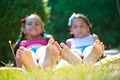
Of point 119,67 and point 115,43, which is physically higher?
point 119,67

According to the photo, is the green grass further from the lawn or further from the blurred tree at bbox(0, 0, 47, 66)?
the blurred tree at bbox(0, 0, 47, 66)

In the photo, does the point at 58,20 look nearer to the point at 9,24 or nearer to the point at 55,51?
the point at 9,24

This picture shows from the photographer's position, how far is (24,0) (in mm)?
8383

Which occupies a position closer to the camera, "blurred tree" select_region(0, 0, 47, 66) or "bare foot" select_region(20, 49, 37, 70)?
"bare foot" select_region(20, 49, 37, 70)

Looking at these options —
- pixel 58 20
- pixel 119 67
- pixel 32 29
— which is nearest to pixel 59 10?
pixel 58 20

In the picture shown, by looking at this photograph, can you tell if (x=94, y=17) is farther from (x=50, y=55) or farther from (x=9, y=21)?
(x=50, y=55)

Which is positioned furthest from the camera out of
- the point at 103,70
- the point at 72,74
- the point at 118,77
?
the point at 103,70

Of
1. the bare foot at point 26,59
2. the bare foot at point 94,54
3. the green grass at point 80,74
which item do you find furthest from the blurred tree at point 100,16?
the green grass at point 80,74

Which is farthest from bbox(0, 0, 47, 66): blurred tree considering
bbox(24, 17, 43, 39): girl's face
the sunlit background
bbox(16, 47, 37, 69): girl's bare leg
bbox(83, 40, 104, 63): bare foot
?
the sunlit background

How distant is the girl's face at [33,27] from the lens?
602 cm

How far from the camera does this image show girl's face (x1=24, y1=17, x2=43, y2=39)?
602 cm

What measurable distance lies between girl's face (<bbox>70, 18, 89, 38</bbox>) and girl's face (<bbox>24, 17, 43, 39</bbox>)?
496 millimetres

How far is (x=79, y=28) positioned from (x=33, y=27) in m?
0.67

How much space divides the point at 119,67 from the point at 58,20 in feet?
39.3
